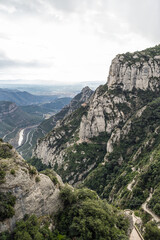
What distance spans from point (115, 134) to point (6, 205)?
92381 millimetres

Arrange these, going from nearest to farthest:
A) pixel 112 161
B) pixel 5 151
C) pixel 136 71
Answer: pixel 5 151
pixel 112 161
pixel 136 71

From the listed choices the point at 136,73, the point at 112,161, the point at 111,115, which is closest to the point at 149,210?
the point at 112,161

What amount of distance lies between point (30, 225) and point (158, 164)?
54.2 m

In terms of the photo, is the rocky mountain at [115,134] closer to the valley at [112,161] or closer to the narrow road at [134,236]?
the valley at [112,161]

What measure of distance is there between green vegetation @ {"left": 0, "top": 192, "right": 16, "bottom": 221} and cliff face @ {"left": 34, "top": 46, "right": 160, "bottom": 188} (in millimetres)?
87397

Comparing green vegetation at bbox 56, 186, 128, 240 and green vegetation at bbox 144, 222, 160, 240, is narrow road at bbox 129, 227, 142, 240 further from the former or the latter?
green vegetation at bbox 56, 186, 128, 240

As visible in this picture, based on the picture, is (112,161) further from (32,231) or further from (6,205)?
(6,205)

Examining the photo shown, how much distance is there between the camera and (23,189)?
104 ft

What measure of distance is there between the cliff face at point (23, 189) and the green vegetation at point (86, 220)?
2.52m

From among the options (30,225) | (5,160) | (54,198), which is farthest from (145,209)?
(5,160)

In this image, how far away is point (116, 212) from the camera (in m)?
43.7

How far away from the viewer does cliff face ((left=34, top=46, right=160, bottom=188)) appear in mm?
117375

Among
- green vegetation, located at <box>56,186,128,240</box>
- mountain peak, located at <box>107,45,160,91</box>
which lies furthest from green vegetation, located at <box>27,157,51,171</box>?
green vegetation, located at <box>56,186,128,240</box>

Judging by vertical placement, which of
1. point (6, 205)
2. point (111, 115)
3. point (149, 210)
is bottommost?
point (149, 210)
